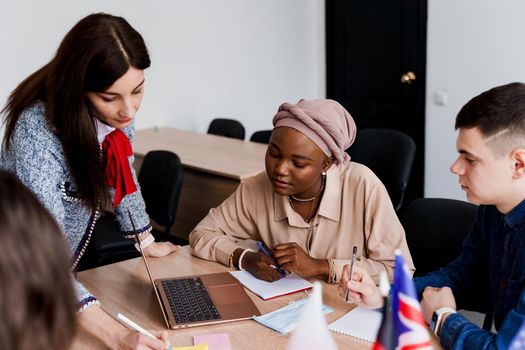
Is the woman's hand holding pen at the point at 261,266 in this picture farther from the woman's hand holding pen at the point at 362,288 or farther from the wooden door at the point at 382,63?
the wooden door at the point at 382,63

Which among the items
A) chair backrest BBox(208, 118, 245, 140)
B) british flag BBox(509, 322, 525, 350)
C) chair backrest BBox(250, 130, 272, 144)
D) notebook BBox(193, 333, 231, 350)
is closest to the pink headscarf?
notebook BBox(193, 333, 231, 350)

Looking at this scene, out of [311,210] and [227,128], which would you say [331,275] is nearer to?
[311,210]

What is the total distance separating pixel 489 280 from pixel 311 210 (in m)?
0.56

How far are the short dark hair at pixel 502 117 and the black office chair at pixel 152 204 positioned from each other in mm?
1810

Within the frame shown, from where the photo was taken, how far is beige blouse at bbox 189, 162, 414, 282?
1.86 m

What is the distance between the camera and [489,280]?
171 cm

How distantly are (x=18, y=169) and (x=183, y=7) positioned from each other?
10.8ft

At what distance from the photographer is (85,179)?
1669 millimetres

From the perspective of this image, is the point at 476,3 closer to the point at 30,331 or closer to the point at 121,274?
the point at 121,274

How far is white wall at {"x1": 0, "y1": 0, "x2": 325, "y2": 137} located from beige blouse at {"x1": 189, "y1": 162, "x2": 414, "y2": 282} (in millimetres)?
2437

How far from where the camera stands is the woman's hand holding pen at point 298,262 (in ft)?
5.76

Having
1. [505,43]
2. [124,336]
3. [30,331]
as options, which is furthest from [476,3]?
[30,331]

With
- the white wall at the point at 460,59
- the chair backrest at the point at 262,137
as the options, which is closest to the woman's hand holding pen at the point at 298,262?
the chair backrest at the point at 262,137

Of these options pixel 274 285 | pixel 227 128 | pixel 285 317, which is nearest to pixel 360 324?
pixel 285 317
